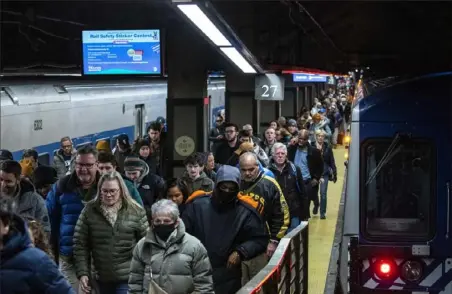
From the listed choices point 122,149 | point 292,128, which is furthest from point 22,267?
point 292,128

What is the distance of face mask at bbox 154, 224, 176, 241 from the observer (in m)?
5.28

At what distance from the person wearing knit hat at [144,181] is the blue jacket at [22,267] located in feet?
13.4

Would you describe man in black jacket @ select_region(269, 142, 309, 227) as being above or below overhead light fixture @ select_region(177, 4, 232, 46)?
below

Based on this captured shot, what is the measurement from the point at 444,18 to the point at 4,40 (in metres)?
7.79

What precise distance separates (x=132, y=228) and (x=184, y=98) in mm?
7700

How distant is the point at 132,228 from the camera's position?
612cm

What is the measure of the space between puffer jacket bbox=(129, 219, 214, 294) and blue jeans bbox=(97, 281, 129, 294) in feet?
3.04

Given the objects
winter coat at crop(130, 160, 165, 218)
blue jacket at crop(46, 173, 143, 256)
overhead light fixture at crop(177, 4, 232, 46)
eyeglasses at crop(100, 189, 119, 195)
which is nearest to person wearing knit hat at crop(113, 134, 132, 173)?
overhead light fixture at crop(177, 4, 232, 46)

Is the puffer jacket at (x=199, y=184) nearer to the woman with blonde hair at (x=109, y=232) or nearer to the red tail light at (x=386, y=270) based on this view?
the red tail light at (x=386, y=270)

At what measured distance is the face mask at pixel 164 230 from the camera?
528cm

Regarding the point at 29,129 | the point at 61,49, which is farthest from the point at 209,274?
the point at 61,49

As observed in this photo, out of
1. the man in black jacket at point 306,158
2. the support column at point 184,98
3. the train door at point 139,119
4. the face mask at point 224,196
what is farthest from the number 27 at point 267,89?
the face mask at point 224,196

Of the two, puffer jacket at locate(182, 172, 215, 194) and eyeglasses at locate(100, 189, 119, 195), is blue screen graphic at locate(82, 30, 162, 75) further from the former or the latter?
eyeglasses at locate(100, 189, 119, 195)

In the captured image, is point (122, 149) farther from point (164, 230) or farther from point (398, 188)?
point (164, 230)
